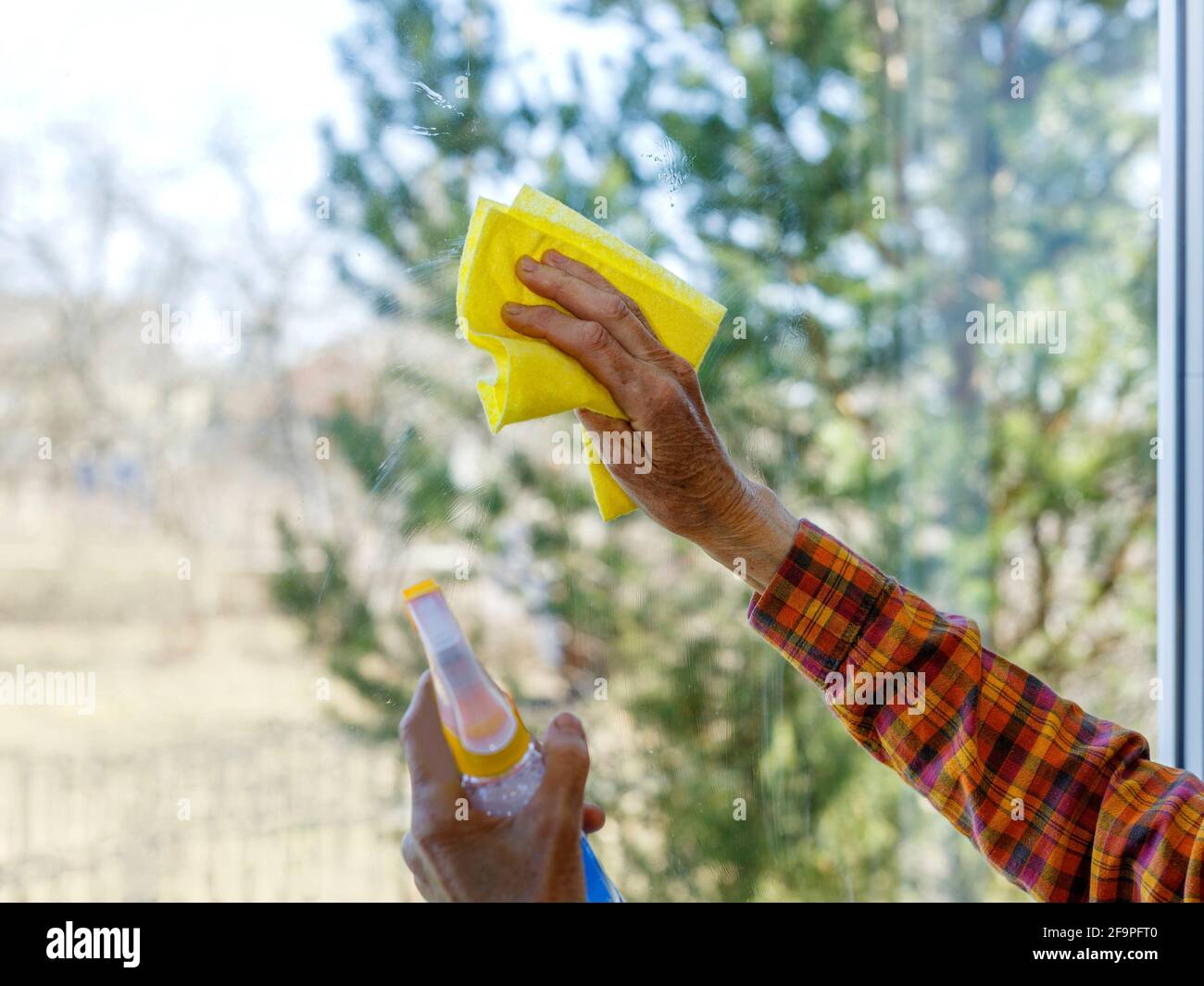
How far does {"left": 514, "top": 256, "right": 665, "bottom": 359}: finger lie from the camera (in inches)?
22.6

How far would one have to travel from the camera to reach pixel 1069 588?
103 centimetres

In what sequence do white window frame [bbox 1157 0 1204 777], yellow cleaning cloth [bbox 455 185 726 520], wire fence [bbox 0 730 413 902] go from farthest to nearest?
white window frame [bbox 1157 0 1204 777] < wire fence [bbox 0 730 413 902] < yellow cleaning cloth [bbox 455 185 726 520]

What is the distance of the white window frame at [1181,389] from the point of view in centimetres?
95

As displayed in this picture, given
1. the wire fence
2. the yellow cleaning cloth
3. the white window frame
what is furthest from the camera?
the white window frame

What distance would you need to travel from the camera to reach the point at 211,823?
72 centimetres

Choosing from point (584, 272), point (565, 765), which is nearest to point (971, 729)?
point (565, 765)

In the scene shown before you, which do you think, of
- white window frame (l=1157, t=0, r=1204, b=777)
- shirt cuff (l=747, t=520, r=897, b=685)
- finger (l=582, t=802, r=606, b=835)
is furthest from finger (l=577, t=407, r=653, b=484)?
white window frame (l=1157, t=0, r=1204, b=777)

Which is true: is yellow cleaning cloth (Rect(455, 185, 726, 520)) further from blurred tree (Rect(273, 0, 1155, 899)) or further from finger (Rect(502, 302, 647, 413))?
blurred tree (Rect(273, 0, 1155, 899))

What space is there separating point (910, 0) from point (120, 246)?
76 cm

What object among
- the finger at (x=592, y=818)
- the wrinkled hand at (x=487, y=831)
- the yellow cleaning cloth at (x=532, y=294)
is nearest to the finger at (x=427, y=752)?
the wrinkled hand at (x=487, y=831)

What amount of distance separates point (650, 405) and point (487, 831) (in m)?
0.30

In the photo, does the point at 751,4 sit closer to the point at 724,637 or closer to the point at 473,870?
the point at 724,637

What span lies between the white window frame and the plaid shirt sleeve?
0.43 m
